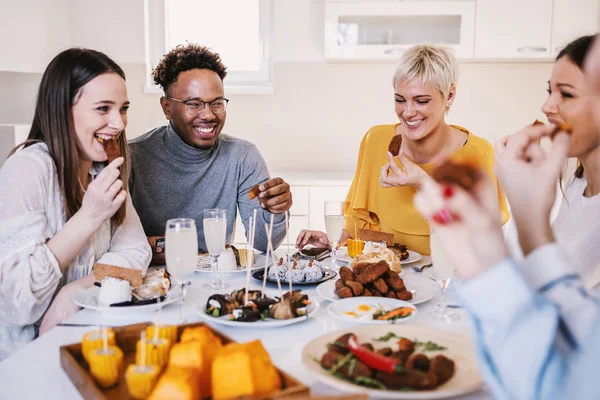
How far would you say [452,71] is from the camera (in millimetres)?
2486

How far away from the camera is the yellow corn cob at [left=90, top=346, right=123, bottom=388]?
995 millimetres

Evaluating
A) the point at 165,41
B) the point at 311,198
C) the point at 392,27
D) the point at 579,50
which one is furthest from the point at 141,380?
the point at 165,41

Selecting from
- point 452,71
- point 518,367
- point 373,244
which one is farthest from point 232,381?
point 452,71

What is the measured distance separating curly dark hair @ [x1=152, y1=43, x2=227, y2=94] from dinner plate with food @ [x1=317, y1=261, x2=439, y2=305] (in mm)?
1328

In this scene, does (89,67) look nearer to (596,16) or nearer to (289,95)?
(289,95)

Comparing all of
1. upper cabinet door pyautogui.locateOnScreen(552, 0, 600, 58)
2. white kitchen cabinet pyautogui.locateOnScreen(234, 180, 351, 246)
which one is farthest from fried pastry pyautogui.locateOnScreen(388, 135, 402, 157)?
upper cabinet door pyautogui.locateOnScreen(552, 0, 600, 58)

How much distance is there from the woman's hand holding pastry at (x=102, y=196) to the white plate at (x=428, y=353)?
0.88 m

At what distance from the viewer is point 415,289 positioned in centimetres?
159

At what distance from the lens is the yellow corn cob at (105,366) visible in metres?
0.99

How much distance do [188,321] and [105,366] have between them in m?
0.38

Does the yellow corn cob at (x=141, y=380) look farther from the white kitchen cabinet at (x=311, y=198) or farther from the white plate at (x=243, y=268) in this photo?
the white kitchen cabinet at (x=311, y=198)

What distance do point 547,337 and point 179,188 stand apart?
2.02 meters

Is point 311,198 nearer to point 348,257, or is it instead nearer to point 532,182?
point 348,257

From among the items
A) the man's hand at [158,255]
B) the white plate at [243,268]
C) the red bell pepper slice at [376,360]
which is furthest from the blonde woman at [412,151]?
the red bell pepper slice at [376,360]
